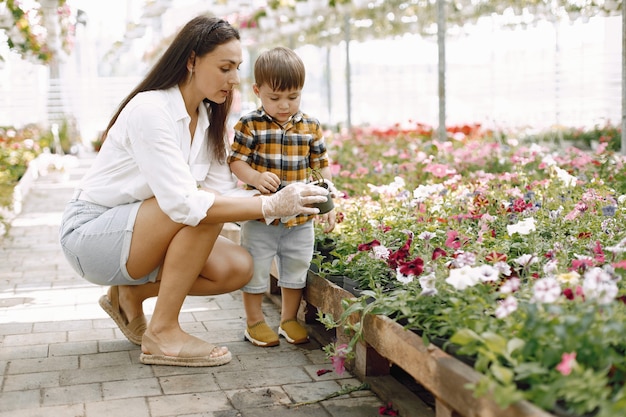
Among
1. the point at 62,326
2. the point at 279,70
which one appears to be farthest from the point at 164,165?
the point at 62,326

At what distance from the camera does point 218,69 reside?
259 cm

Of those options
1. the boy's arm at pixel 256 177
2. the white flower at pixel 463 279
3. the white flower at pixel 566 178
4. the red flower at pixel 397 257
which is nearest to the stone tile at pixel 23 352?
the boy's arm at pixel 256 177

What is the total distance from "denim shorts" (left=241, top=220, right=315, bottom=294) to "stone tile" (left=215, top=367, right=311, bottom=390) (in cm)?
37

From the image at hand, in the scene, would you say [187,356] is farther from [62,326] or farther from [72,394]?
[62,326]

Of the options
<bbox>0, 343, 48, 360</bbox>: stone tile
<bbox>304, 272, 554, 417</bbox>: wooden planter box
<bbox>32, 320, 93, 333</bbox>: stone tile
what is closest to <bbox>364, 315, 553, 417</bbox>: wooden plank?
<bbox>304, 272, 554, 417</bbox>: wooden planter box

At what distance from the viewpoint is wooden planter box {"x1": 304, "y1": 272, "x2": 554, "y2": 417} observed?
1.64 metres

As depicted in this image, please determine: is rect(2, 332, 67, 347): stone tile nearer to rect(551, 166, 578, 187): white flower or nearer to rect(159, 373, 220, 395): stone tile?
rect(159, 373, 220, 395): stone tile

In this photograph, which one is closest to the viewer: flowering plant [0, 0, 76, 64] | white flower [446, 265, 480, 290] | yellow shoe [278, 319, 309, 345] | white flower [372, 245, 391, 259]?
white flower [446, 265, 480, 290]

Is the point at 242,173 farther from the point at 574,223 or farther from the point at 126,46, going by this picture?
the point at 126,46

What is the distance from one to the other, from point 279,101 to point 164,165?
0.52m

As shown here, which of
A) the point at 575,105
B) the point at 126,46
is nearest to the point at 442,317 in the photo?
the point at 575,105

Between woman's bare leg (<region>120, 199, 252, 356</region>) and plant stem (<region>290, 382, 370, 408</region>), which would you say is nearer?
plant stem (<region>290, 382, 370, 408</region>)

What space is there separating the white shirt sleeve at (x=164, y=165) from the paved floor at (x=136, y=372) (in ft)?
1.68

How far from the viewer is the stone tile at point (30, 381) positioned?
245 centimetres
